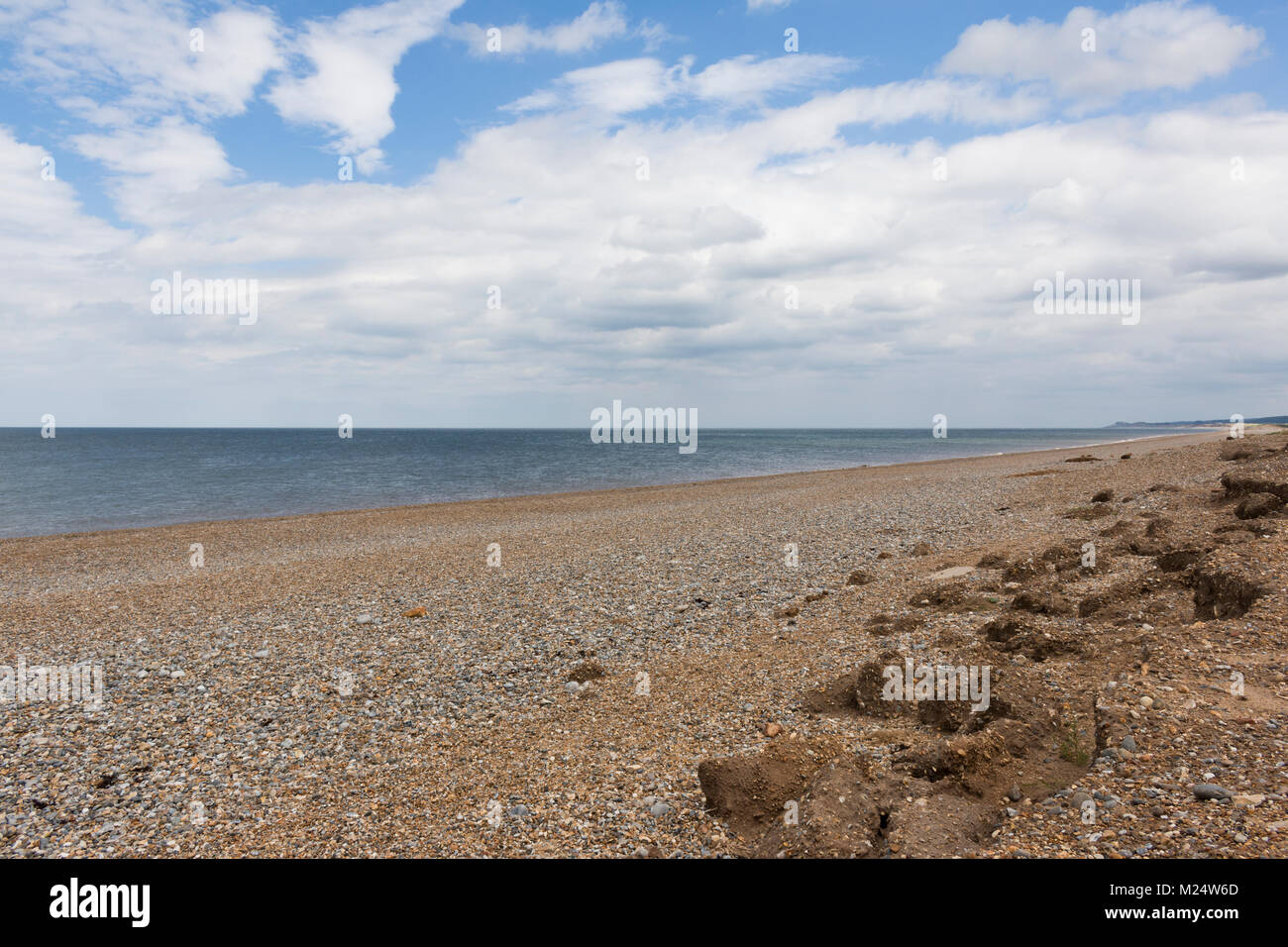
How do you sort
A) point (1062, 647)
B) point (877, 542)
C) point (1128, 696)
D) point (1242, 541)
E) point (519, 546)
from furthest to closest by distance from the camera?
point (519, 546) → point (877, 542) → point (1242, 541) → point (1062, 647) → point (1128, 696)

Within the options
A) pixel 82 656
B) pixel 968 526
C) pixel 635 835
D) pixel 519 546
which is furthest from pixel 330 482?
pixel 635 835

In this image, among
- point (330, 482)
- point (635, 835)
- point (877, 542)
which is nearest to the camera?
point (635, 835)

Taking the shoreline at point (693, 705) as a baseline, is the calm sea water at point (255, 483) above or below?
above

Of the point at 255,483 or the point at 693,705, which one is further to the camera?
the point at 255,483

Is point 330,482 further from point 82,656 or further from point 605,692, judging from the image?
point 605,692

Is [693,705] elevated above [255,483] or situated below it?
below

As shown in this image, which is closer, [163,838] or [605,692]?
[163,838]

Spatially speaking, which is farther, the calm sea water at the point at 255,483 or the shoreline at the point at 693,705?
the calm sea water at the point at 255,483

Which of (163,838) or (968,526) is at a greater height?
(968,526)

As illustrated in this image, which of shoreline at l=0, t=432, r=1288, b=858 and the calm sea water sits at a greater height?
the calm sea water

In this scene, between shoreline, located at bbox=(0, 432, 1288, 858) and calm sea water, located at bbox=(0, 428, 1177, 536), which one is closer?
shoreline, located at bbox=(0, 432, 1288, 858)

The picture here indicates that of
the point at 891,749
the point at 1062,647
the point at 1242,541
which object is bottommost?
the point at 891,749

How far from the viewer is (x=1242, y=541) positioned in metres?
11.1

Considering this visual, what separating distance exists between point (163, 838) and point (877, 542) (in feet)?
54.5
